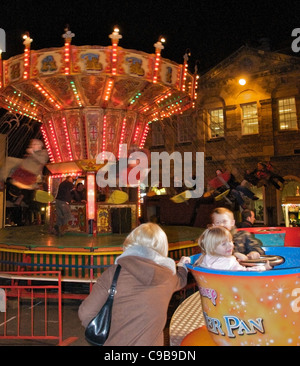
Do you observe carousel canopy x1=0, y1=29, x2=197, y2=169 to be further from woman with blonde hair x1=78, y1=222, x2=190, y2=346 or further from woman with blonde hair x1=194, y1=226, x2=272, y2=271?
woman with blonde hair x1=78, y1=222, x2=190, y2=346

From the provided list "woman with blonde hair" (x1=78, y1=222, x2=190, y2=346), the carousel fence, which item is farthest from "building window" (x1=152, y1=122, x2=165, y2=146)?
"woman with blonde hair" (x1=78, y1=222, x2=190, y2=346)

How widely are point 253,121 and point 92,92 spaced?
43.1ft

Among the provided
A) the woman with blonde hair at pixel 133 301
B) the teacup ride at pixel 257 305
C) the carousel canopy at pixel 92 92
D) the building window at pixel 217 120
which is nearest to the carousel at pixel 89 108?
the carousel canopy at pixel 92 92

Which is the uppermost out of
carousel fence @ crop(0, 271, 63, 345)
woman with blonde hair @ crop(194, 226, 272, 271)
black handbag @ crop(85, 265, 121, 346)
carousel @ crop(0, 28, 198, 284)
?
carousel @ crop(0, 28, 198, 284)

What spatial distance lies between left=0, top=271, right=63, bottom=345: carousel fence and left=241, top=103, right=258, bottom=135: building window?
1585 centimetres

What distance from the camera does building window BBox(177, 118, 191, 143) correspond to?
21.5m

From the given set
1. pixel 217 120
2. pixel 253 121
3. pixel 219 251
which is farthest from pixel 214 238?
pixel 217 120

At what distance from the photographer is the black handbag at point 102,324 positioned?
2.01 meters

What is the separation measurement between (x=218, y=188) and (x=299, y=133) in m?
7.40

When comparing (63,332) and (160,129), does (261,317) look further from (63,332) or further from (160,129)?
(160,129)

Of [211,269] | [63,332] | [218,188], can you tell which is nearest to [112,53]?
[63,332]

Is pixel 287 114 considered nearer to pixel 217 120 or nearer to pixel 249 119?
pixel 249 119

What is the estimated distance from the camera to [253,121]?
1936 centimetres

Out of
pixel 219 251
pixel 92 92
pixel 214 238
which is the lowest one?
pixel 219 251
